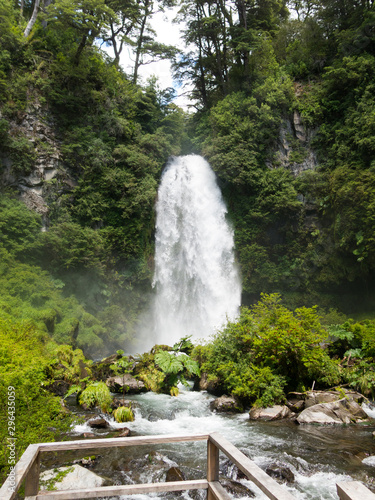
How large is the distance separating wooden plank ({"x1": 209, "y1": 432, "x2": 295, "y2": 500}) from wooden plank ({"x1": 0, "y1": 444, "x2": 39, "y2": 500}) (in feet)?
3.60

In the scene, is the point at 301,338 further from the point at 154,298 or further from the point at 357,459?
the point at 154,298

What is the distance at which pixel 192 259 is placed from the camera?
1811 centimetres

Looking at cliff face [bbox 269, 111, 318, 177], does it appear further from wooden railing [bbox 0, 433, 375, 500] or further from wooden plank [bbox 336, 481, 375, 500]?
wooden plank [bbox 336, 481, 375, 500]

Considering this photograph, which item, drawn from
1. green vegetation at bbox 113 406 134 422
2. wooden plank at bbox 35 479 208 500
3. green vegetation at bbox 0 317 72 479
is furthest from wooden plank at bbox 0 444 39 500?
green vegetation at bbox 113 406 134 422

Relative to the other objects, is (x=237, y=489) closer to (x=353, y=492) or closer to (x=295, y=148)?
(x=353, y=492)

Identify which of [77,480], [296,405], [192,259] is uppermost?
[192,259]

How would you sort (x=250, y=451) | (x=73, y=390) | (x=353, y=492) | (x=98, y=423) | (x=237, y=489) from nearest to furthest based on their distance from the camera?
1. (x=353, y=492)
2. (x=237, y=489)
3. (x=250, y=451)
4. (x=98, y=423)
5. (x=73, y=390)

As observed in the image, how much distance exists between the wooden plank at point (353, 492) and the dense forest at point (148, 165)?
10823 millimetres

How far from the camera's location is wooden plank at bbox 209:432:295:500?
146 centimetres

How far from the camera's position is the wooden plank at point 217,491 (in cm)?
200

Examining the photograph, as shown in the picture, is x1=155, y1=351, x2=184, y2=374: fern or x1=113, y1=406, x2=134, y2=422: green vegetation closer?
x1=113, y1=406, x2=134, y2=422: green vegetation

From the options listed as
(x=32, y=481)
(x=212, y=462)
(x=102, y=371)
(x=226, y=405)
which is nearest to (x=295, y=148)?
(x=226, y=405)

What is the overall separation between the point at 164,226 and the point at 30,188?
276 inches

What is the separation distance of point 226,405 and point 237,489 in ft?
11.6
